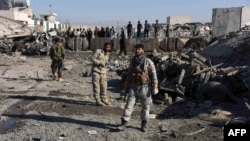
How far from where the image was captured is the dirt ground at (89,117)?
713 cm

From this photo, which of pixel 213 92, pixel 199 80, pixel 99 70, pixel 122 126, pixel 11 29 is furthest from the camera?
pixel 11 29

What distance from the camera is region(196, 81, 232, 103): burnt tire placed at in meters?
9.63

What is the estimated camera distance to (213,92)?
9.78m

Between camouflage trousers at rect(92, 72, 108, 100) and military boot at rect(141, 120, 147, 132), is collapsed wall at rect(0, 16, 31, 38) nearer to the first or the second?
camouflage trousers at rect(92, 72, 108, 100)

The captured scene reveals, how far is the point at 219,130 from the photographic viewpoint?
7.59 m

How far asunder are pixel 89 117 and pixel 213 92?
130 inches

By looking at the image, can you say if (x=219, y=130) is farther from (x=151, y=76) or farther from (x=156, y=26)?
(x=156, y=26)

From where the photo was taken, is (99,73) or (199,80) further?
(199,80)

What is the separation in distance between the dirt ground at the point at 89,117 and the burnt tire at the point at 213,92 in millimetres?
216

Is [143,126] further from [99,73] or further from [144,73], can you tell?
[99,73]

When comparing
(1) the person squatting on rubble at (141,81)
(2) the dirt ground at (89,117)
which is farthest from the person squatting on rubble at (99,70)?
(1) the person squatting on rubble at (141,81)

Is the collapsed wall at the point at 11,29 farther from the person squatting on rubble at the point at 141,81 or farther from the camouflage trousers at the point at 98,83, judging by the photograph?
the person squatting on rubble at the point at 141,81

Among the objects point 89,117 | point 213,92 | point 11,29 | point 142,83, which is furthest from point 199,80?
point 11,29

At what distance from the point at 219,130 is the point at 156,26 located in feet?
72.2
